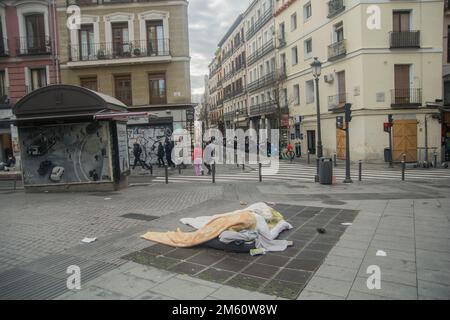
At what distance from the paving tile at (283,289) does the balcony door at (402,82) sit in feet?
71.0

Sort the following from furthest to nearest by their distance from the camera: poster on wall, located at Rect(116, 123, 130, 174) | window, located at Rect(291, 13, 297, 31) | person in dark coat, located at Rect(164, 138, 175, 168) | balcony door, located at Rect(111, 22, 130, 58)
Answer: window, located at Rect(291, 13, 297, 31) → balcony door, located at Rect(111, 22, 130, 58) → person in dark coat, located at Rect(164, 138, 175, 168) → poster on wall, located at Rect(116, 123, 130, 174)

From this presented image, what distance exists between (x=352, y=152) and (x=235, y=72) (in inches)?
1257

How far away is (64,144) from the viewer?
39.7ft

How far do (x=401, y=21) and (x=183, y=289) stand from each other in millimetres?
24322

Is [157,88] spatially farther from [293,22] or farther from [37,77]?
[293,22]

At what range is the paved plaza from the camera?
430cm

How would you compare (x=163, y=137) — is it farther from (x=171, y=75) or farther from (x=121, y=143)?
(x=121, y=143)

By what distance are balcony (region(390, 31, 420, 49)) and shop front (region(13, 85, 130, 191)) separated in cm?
1852

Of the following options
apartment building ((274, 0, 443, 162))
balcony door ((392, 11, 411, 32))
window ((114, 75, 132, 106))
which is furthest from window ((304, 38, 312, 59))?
window ((114, 75, 132, 106))

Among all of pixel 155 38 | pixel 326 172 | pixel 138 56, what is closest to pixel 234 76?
pixel 155 38

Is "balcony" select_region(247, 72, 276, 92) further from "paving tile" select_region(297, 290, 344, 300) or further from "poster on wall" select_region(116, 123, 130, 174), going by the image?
"paving tile" select_region(297, 290, 344, 300)

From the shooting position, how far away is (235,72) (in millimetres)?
52594

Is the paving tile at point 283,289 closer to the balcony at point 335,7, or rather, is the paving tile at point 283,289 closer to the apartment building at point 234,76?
the balcony at point 335,7

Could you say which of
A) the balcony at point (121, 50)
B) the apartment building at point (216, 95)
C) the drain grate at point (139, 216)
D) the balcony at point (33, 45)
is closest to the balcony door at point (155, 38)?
the balcony at point (121, 50)
